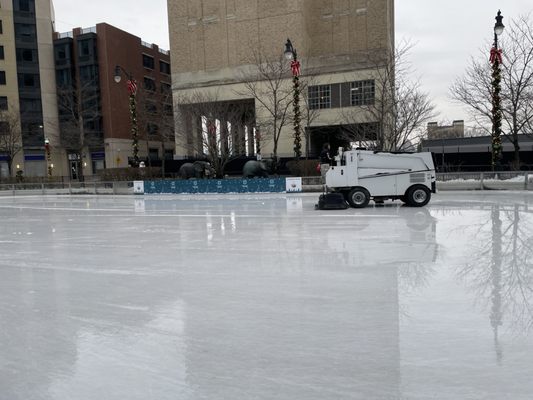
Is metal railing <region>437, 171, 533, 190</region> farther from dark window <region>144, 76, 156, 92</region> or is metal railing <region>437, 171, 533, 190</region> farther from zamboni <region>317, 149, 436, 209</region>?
dark window <region>144, 76, 156, 92</region>

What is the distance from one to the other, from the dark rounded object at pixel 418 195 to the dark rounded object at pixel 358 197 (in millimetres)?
1401

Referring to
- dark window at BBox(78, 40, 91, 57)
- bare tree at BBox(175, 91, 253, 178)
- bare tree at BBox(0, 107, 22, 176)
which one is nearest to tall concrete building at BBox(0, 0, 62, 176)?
bare tree at BBox(0, 107, 22, 176)

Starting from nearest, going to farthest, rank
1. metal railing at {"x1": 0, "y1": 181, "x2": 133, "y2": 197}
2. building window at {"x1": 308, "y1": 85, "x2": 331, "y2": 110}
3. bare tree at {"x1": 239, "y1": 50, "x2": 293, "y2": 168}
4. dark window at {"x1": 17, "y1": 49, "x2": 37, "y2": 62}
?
metal railing at {"x1": 0, "y1": 181, "x2": 133, "y2": 197}
bare tree at {"x1": 239, "y1": 50, "x2": 293, "y2": 168}
building window at {"x1": 308, "y1": 85, "x2": 331, "y2": 110}
dark window at {"x1": 17, "y1": 49, "x2": 37, "y2": 62}

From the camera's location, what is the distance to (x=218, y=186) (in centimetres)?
2591

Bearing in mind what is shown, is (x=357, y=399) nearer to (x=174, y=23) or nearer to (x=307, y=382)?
(x=307, y=382)

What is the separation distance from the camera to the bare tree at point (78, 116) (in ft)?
175

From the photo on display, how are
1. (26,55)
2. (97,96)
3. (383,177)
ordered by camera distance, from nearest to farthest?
1. (383,177)
2. (97,96)
3. (26,55)

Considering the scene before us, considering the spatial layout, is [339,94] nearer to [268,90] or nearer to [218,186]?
[268,90]

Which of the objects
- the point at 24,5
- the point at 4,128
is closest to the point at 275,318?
the point at 4,128

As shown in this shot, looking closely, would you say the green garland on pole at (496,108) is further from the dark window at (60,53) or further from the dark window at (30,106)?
the dark window at (30,106)

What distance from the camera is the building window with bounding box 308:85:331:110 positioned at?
4103 cm

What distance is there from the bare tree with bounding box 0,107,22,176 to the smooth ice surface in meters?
47.1

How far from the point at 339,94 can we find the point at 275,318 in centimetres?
3847

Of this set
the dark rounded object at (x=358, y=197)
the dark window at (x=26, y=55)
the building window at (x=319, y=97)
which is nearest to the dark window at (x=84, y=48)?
the dark window at (x=26, y=55)
